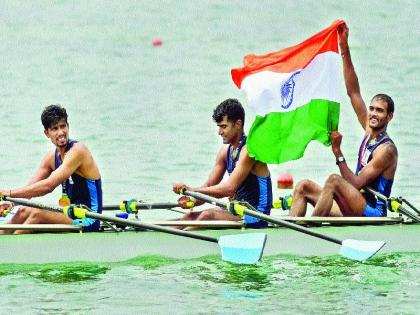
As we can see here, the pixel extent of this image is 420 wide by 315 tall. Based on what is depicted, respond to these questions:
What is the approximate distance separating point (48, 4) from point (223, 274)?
76.7 ft

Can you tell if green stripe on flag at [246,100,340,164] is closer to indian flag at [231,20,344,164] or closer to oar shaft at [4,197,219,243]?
indian flag at [231,20,344,164]

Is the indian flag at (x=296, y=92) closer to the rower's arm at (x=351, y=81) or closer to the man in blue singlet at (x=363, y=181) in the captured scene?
the rower's arm at (x=351, y=81)

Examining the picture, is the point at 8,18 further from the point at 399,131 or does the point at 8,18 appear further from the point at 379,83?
the point at 399,131

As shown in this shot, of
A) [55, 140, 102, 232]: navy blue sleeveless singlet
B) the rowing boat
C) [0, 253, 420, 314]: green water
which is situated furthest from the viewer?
[55, 140, 102, 232]: navy blue sleeveless singlet

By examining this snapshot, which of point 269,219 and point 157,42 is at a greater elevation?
point 157,42

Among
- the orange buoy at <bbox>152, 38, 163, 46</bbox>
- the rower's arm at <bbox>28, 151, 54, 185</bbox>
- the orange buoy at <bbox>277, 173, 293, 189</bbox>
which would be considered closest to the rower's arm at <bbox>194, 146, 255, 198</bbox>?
the rower's arm at <bbox>28, 151, 54, 185</bbox>

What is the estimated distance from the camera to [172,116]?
90.6ft

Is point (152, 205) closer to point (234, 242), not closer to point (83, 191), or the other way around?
point (83, 191)

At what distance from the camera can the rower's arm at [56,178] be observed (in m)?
14.3

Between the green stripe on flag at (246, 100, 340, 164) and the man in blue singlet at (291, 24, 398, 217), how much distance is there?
0.33m

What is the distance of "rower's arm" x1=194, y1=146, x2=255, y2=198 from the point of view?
48.8ft

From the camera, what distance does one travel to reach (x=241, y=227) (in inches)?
590

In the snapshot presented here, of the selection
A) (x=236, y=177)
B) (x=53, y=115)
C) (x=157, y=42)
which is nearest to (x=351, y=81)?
(x=236, y=177)

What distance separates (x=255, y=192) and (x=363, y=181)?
1.27 metres
